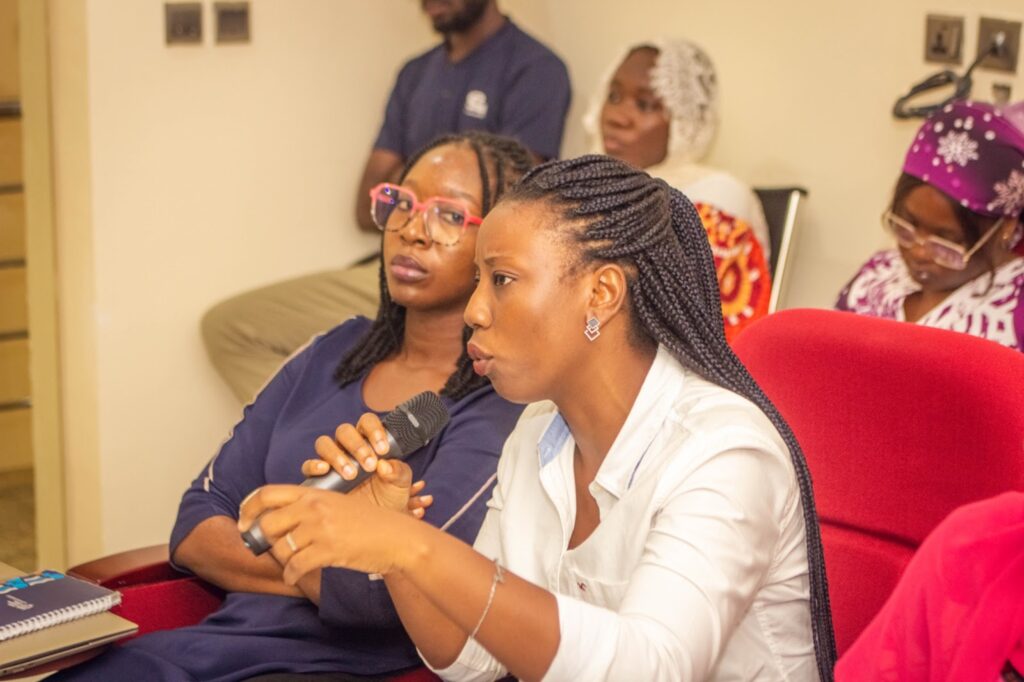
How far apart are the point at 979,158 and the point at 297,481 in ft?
4.80

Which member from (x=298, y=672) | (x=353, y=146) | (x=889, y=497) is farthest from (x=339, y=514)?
(x=353, y=146)

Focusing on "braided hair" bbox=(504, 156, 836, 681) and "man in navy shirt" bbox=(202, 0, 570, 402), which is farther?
"man in navy shirt" bbox=(202, 0, 570, 402)

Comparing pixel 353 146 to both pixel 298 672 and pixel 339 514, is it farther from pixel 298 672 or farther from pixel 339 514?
pixel 339 514

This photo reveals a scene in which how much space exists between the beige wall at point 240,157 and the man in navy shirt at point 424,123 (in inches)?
4.9

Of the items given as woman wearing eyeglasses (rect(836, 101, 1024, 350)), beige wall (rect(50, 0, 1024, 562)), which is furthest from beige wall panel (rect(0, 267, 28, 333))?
woman wearing eyeglasses (rect(836, 101, 1024, 350))

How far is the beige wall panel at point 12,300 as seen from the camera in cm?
409

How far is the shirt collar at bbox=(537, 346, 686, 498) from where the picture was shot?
1.54 m

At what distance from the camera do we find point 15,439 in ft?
13.7

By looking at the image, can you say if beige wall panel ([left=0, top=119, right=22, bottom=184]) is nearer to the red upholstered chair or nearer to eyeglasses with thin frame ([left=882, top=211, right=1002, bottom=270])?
the red upholstered chair

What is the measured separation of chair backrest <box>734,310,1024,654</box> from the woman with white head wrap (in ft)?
5.33

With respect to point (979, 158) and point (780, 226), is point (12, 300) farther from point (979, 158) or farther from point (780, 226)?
point (979, 158)

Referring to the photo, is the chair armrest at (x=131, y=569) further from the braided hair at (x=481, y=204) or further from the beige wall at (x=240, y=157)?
the beige wall at (x=240, y=157)

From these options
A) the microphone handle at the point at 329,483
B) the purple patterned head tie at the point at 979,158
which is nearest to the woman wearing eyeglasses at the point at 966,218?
the purple patterned head tie at the point at 979,158

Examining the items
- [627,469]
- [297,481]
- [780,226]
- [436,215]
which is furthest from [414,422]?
[780,226]
